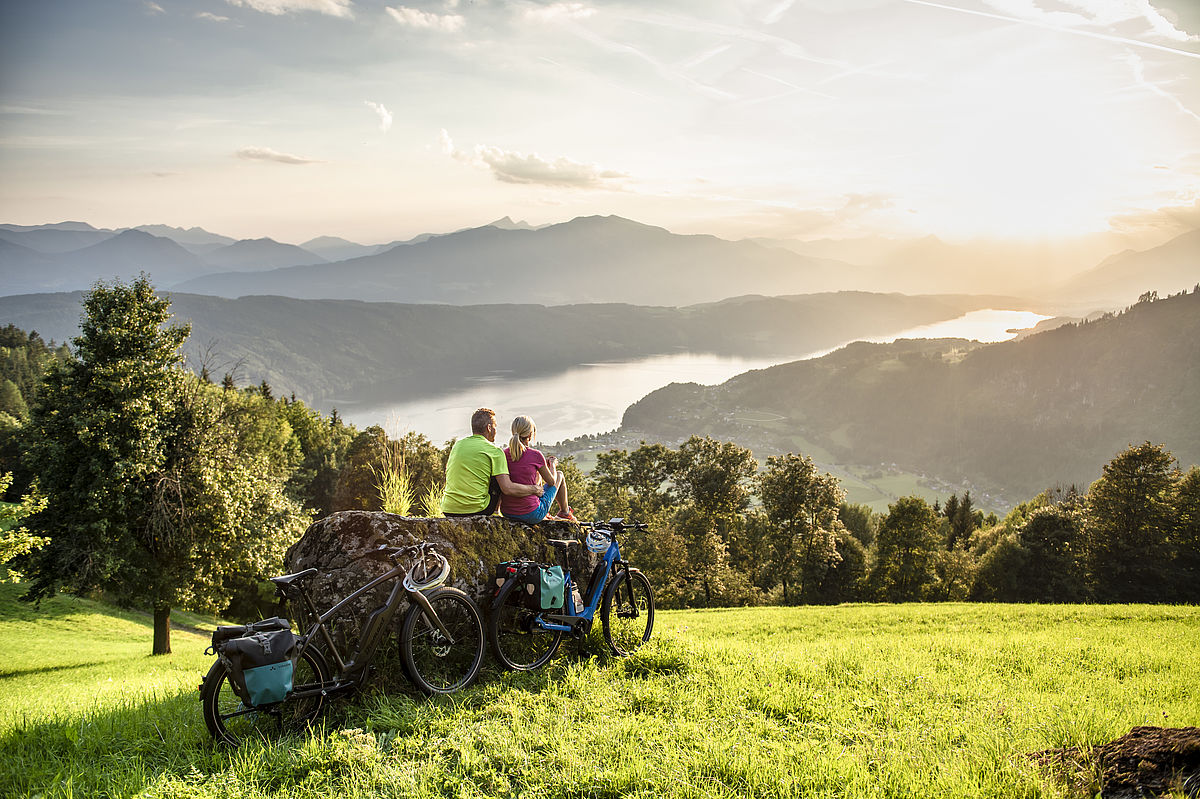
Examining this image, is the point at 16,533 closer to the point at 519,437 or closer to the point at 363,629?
the point at 519,437

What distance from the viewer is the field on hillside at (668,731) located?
12.7ft

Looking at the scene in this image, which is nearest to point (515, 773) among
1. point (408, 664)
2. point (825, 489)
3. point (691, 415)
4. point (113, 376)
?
point (408, 664)

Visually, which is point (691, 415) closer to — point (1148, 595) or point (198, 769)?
point (1148, 595)

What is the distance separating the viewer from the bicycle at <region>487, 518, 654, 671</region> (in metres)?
6.00

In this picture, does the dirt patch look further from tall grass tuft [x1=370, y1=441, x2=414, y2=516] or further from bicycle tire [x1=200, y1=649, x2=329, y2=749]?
tall grass tuft [x1=370, y1=441, x2=414, y2=516]

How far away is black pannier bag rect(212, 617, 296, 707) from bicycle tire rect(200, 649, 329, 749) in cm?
13

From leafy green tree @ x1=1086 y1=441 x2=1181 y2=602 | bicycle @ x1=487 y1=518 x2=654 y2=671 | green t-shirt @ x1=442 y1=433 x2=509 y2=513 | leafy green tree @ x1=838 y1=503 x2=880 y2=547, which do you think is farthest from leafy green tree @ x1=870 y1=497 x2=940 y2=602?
green t-shirt @ x1=442 y1=433 x2=509 y2=513

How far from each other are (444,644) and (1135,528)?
4122 cm

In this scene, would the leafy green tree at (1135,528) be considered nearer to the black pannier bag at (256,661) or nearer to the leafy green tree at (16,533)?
the black pannier bag at (256,661)

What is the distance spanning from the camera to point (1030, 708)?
5.04 meters

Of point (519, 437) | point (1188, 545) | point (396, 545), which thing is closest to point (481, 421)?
point (519, 437)

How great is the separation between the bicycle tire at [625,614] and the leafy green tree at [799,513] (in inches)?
1314

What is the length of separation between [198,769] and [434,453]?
38.4 m

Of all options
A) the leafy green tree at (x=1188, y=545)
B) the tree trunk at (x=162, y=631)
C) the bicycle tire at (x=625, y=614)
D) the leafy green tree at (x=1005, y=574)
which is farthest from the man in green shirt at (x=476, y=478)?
the leafy green tree at (x=1005, y=574)
